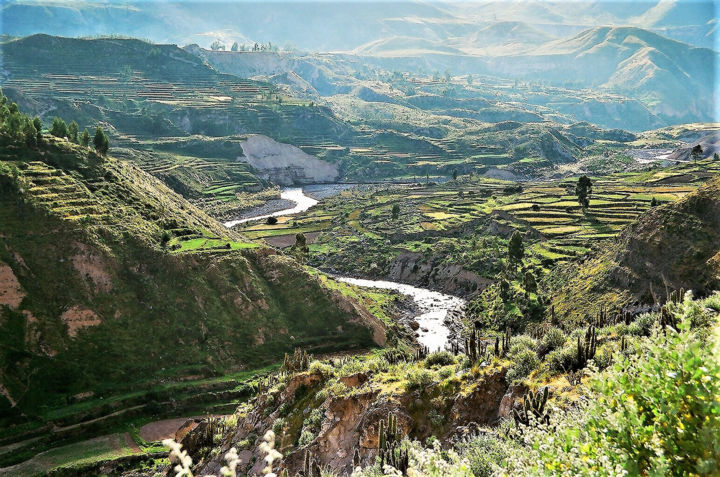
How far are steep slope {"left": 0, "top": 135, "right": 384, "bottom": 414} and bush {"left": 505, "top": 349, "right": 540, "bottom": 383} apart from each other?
4595cm

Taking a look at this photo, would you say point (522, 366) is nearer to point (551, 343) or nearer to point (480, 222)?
point (551, 343)

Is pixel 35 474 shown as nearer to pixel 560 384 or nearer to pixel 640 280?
pixel 560 384

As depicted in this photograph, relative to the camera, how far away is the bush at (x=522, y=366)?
33.5m

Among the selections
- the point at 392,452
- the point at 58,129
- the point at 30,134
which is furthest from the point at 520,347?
the point at 58,129

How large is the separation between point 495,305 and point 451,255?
91.3ft

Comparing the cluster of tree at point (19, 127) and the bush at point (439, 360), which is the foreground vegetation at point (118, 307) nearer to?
the cluster of tree at point (19, 127)

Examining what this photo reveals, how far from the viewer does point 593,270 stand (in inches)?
3147

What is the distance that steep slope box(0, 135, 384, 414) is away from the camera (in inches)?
2398

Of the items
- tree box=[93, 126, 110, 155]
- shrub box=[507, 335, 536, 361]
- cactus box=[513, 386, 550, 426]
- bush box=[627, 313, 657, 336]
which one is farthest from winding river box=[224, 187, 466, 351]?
tree box=[93, 126, 110, 155]

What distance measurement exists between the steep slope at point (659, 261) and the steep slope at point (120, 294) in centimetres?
3401

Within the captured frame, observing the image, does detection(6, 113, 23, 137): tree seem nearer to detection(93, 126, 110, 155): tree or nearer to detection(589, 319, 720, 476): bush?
detection(93, 126, 110, 155): tree

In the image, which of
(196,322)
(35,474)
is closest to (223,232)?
(196,322)

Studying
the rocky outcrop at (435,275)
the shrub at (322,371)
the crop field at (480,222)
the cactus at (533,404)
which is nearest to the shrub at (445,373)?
the cactus at (533,404)

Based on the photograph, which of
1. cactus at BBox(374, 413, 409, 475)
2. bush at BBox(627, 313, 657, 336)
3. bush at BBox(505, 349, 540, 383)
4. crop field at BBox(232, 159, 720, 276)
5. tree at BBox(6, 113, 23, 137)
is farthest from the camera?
crop field at BBox(232, 159, 720, 276)
